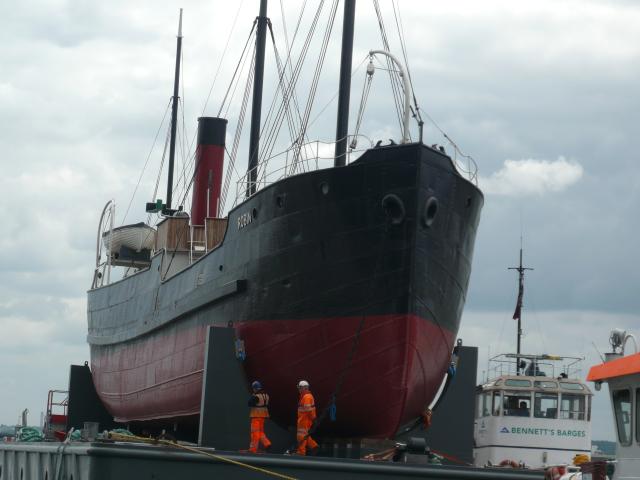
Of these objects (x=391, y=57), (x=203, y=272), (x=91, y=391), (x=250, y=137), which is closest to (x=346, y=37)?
(x=391, y=57)

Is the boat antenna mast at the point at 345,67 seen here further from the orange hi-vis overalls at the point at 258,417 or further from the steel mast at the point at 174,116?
the steel mast at the point at 174,116

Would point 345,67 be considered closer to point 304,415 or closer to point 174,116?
point 304,415

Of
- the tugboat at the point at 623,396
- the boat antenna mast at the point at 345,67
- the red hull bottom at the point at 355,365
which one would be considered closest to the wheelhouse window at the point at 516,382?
the boat antenna mast at the point at 345,67

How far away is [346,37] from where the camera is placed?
18.4 meters

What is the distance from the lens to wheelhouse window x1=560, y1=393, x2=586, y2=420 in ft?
90.5

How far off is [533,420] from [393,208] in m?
13.7

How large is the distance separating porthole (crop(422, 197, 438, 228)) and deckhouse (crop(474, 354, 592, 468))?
13102mm

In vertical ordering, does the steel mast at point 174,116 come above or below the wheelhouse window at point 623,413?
above

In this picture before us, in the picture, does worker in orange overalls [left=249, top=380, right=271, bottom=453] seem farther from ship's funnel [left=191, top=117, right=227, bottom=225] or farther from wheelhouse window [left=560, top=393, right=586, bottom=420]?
wheelhouse window [left=560, top=393, right=586, bottom=420]

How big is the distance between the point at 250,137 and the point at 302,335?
10548 millimetres

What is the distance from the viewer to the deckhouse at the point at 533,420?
88.7 feet

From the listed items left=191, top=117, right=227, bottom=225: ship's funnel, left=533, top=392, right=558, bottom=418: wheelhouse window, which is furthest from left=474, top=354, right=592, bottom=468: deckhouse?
left=191, top=117, right=227, bottom=225: ship's funnel

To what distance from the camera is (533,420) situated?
27.3 metres

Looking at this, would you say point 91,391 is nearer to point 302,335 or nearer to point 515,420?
point 515,420
